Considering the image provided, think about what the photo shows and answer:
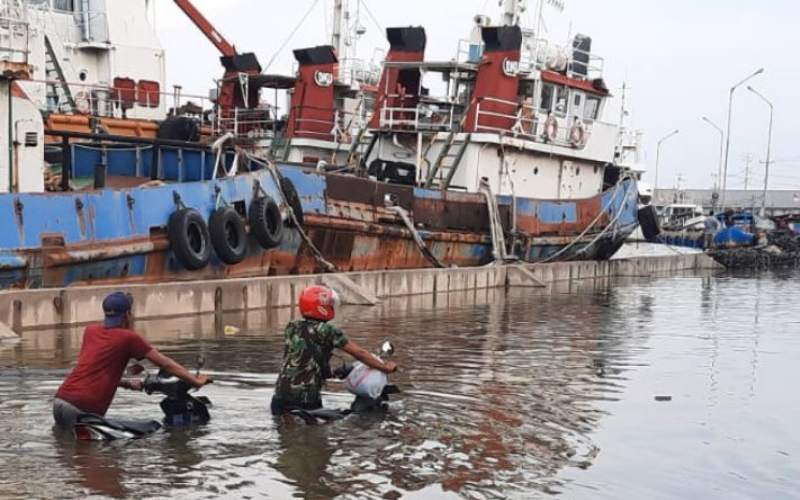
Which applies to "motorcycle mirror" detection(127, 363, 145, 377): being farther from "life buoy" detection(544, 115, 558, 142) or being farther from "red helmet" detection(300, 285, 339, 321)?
"life buoy" detection(544, 115, 558, 142)

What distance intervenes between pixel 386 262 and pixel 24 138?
340 inches

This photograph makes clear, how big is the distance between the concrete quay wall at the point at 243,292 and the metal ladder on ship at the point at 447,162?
9.49ft

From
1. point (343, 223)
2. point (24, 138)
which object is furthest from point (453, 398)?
point (343, 223)

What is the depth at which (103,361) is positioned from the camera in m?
6.73

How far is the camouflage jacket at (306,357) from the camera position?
7562 mm

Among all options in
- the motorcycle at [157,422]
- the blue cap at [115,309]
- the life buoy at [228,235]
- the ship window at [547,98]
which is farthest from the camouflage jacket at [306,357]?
the ship window at [547,98]

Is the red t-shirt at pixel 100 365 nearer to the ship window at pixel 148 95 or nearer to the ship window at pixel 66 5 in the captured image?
the ship window at pixel 148 95

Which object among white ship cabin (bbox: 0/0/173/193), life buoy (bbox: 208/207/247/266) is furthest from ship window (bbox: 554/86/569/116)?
life buoy (bbox: 208/207/247/266)

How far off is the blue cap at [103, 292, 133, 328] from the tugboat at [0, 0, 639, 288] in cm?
754

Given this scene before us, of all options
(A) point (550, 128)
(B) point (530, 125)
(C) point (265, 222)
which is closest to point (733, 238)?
(A) point (550, 128)

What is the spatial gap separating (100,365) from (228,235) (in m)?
10.4

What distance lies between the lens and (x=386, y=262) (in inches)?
853

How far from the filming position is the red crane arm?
34.9 metres

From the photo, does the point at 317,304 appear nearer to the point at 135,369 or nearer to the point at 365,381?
the point at 365,381
